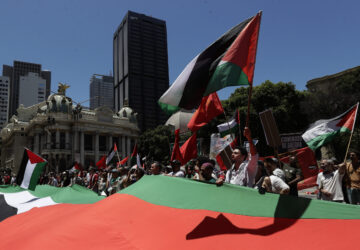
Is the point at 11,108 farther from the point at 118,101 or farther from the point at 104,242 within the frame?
the point at 104,242

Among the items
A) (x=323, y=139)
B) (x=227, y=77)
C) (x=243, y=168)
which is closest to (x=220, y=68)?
(x=227, y=77)

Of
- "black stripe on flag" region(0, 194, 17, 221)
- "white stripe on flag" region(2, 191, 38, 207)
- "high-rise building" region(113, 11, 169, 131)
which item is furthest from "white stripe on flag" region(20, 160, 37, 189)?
"high-rise building" region(113, 11, 169, 131)

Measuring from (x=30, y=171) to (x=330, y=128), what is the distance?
813 cm

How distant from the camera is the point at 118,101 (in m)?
112

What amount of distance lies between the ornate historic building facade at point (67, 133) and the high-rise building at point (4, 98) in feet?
219

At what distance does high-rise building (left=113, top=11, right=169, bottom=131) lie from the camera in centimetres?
9925

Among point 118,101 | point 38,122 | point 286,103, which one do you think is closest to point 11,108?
point 118,101

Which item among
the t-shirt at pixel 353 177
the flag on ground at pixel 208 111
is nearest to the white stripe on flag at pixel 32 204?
the flag on ground at pixel 208 111

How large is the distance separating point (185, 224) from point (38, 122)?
189 feet

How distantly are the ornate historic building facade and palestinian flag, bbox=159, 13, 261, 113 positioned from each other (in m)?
48.4

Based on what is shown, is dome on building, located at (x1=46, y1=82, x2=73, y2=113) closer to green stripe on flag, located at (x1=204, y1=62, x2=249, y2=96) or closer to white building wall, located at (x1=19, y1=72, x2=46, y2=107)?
green stripe on flag, located at (x1=204, y1=62, x2=249, y2=96)

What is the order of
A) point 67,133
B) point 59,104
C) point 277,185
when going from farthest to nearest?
point 59,104
point 67,133
point 277,185

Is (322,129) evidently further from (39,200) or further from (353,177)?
(39,200)

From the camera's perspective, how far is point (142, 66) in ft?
340
